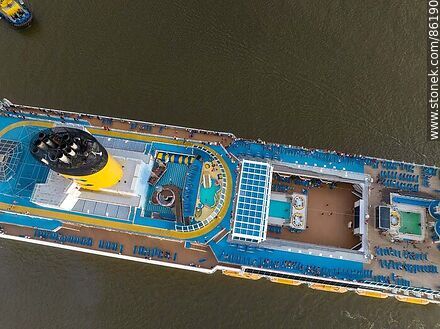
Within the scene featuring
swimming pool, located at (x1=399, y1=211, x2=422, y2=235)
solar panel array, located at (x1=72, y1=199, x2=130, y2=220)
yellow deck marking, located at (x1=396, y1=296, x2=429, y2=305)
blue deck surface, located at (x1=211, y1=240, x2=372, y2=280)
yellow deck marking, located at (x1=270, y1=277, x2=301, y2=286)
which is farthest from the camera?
swimming pool, located at (x1=399, y1=211, x2=422, y2=235)

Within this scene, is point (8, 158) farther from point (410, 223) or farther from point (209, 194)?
point (410, 223)

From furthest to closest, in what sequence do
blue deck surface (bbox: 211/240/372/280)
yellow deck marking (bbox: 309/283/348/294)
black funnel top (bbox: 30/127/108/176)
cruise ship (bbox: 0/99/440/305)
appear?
yellow deck marking (bbox: 309/283/348/294) → cruise ship (bbox: 0/99/440/305) → blue deck surface (bbox: 211/240/372/280) → black funnel top (bbox: 30/127/108/176)

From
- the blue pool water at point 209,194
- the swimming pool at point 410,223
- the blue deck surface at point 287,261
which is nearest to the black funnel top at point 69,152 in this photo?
the blue pool water at point 209,194

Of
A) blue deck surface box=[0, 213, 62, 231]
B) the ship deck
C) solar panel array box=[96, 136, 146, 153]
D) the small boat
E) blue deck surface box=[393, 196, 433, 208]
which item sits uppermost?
the small boat

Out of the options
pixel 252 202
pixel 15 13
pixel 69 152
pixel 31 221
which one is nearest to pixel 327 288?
pixel 252 202

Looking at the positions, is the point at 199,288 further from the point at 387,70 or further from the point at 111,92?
the point at 387,70

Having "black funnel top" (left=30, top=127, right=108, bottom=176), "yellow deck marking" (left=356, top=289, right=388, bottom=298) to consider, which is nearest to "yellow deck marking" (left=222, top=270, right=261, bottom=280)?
"yellow deck marking" (left=356, top=289, right=388, bottom=298)

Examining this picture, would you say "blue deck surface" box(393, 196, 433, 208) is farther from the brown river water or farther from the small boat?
the small boat
